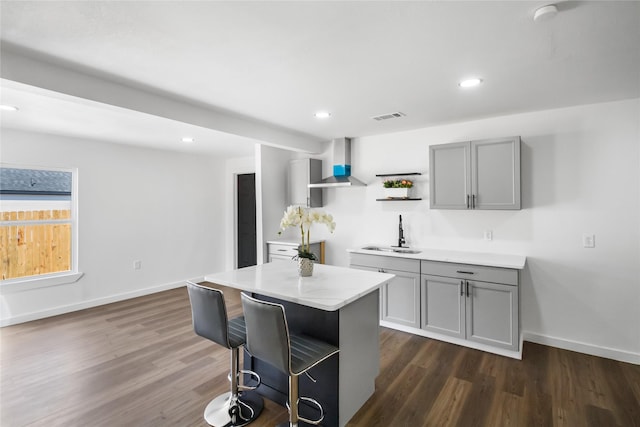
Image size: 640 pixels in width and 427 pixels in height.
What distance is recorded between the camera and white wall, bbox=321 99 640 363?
296 centimetres

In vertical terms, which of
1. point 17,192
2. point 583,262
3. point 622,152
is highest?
point 622,152

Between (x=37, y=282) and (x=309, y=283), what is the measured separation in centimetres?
408

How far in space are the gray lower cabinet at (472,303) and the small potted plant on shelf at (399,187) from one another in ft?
3.37

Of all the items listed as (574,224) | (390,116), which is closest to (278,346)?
(390,116)

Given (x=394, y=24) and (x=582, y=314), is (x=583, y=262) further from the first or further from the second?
(x=394, y=24)

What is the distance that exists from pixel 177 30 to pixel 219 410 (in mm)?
2475

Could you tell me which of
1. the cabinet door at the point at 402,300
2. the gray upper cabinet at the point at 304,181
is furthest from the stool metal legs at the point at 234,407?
the gray upper cabinet at the point at 304,181

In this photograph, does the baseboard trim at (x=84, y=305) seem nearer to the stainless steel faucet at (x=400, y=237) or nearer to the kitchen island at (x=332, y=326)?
the kitchen island at (x=332, y=326)

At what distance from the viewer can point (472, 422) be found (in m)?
2.13

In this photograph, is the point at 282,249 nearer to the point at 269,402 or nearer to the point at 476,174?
the point at 269,402

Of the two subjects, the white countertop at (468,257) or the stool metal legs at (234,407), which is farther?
the white countertop at (468,257)

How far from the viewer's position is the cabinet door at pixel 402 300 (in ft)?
11.5

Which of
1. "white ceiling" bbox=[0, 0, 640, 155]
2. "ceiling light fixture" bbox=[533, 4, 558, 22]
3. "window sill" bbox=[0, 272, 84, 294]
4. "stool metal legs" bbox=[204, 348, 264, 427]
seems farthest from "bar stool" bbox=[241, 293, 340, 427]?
"window sill" bbox=[0, 272, 84, 294]

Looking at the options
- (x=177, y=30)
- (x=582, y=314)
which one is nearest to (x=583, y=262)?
(x=582, y=314)
